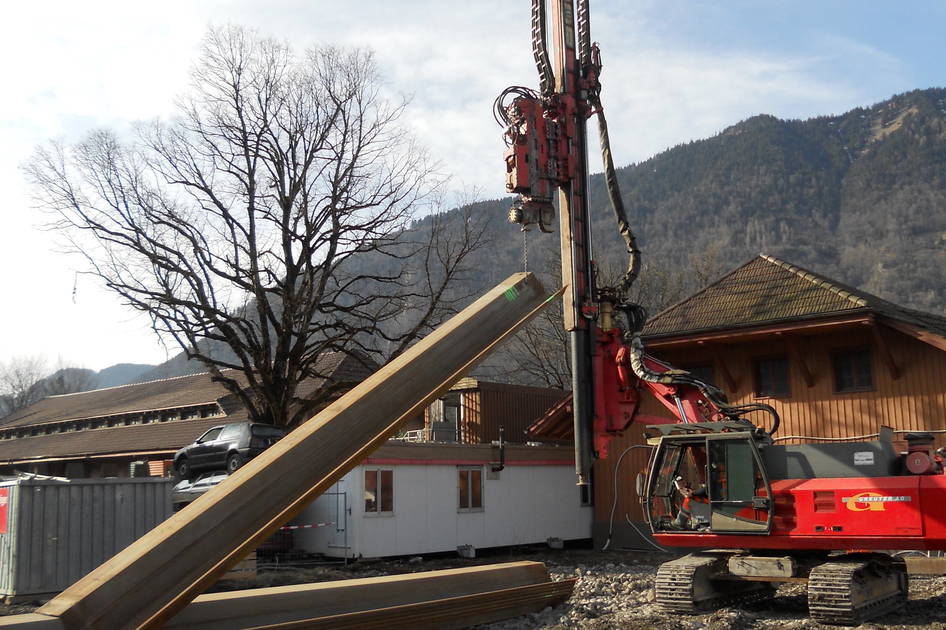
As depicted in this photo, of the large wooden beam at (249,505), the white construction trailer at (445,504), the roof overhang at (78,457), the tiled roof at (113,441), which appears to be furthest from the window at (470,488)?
the large wooden beam at (249,505)

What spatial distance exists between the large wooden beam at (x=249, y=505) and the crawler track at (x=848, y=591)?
6.07m

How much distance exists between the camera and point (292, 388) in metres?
24.8

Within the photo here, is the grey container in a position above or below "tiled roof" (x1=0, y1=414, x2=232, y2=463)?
below

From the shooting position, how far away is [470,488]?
78.9 ft

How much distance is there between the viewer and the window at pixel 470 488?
23828 mm

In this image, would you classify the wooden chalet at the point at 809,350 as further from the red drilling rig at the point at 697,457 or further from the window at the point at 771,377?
the red drilling rig at the point at 697,457

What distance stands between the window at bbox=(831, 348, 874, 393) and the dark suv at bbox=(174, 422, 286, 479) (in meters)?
13.9

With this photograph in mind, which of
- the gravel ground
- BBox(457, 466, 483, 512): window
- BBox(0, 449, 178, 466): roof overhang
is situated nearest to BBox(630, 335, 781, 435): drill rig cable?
the gravel ground

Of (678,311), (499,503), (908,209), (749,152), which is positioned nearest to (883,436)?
(678,311)

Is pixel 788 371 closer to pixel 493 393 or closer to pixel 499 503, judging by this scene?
pixel 499 503

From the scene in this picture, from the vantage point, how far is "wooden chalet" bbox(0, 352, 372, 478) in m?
35.7

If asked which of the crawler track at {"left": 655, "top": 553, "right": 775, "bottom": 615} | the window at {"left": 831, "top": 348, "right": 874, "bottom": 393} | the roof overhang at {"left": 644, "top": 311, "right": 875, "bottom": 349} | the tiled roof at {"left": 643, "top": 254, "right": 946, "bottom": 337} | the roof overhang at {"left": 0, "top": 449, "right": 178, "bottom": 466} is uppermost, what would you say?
the tiled roof at {"left": 643, "top": 254, "right": 946, "bottom": 337}

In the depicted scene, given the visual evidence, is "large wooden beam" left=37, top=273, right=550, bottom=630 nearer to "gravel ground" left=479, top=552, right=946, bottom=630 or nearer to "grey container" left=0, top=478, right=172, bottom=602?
"gravel ground" left=479, top=552, right=946, bottom=630

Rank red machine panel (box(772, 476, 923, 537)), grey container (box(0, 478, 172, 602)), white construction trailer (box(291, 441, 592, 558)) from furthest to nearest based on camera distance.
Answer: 1. white construction trailer (box(291, 441, 592, 558))
2. grey container (box(0, 478, 172, 602))
3. red machine panel (box(772, 476, 923, 537))
